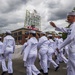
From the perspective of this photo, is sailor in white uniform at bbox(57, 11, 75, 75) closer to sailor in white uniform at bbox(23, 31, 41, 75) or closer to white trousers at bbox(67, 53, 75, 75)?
white trousers at bbox(67, 53, 75, 75)

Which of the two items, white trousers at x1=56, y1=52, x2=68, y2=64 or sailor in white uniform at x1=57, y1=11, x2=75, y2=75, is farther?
white trousers at x1=56, y1=52, x2=68, y2=64

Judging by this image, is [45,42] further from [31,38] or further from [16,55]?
[16,55]

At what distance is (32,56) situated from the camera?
864 cm

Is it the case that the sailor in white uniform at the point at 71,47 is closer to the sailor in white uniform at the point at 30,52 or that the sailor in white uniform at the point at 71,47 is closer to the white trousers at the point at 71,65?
the white trousers at the point at 71,65

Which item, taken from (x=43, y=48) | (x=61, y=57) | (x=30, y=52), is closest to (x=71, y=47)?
(x=30, y=52)

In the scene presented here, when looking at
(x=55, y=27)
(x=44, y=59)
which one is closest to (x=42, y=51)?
(x=44, y=59)

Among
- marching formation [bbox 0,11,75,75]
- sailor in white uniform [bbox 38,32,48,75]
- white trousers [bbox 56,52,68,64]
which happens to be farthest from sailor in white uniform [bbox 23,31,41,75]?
white trousers [bbox 56,52,68,64]

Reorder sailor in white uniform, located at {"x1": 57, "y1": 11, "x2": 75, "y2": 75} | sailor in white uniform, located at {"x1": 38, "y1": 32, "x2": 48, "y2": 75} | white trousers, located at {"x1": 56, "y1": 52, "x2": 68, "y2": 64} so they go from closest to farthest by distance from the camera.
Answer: sailor in white uniform, located at {"x1": 57, "y1": 11, "x2": 75, "y2": 75}
sailor in white uniform, located at {"x1": 38, "y1": 32, "x2": 48, "y2": 75}
white trousers, located at {"x1": 56, "y1": 52, "x2": 68, "y2": 64}

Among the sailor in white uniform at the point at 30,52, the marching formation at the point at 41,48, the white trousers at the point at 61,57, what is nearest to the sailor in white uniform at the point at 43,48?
the marching formation at the point at 41,48

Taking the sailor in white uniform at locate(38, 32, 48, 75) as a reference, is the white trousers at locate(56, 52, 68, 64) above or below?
below

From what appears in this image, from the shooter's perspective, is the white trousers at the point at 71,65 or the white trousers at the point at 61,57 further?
the white trousers at the point at 61,57

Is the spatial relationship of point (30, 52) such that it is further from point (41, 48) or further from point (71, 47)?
point (71, 47)

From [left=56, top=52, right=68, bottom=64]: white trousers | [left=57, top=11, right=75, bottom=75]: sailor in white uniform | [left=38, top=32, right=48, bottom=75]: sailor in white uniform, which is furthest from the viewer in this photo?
[left=56, top=52, right=68, bottom=64]: white trousers

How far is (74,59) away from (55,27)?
967 millimetres
